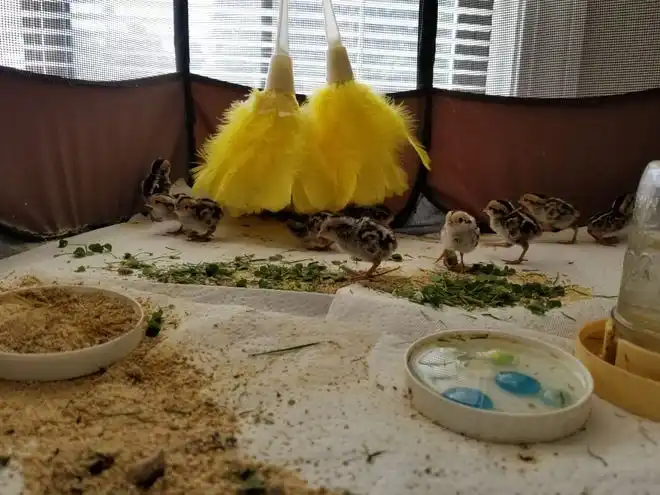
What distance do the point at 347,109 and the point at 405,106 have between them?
0.55 meters

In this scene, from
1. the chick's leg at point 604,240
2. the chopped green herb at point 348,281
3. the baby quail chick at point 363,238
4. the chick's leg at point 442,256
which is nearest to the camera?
the chopped green herb at point 348,281

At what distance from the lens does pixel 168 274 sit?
96.8 inches

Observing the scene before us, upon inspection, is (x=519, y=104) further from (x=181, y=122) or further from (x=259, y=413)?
(x=259, y=413)

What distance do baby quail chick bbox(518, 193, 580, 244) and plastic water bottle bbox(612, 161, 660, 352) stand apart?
127 centimetres

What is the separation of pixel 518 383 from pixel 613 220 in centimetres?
180

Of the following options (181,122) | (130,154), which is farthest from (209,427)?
(181,122)

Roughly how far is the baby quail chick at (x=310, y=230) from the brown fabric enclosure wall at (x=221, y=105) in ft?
2.19

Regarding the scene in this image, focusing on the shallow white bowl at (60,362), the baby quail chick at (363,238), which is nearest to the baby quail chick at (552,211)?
the baby quail chick at (363,238)

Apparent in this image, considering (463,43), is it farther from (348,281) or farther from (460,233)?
(348,281)

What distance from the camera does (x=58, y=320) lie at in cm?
180

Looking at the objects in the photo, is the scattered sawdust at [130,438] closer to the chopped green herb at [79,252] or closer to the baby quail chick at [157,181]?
the chopped green herb at [79,252]

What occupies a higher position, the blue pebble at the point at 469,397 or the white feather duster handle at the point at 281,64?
the white feather duster handle at the point at 281,64

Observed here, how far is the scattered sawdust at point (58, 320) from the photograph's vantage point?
168 centimetres

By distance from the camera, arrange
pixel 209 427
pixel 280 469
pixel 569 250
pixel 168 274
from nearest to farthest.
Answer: pixel 280 469, pixel 209 427, pixel 168 274, pixel 569 250
